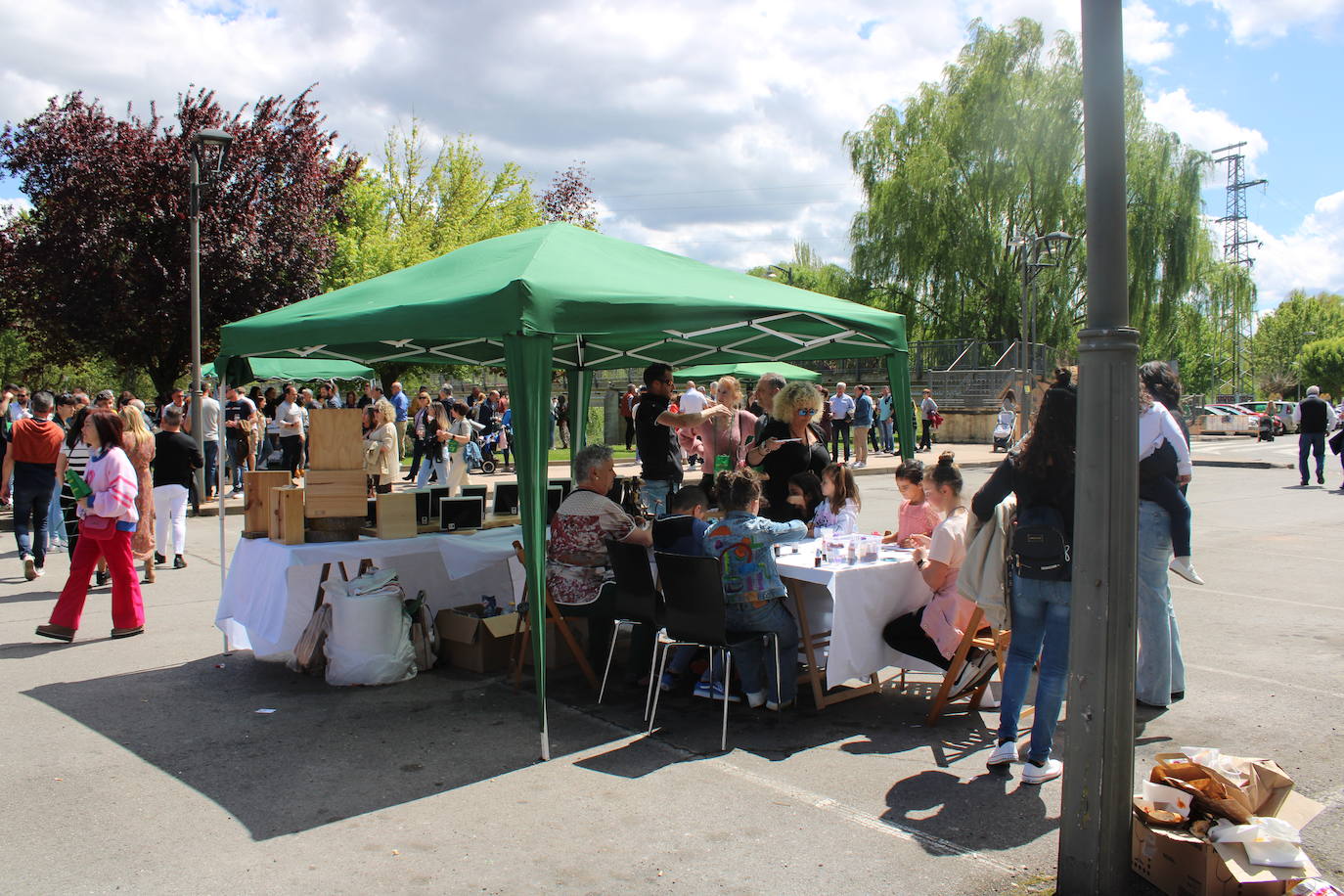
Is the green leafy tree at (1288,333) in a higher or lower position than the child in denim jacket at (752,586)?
Result: higher

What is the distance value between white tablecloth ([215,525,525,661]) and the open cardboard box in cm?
413

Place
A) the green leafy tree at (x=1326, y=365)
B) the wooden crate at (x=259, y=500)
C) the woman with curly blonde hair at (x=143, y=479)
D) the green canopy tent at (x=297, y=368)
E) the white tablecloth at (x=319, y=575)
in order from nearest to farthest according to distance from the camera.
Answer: the white tablecloth at (x=319, y=575) < the wooden crate at (x=259, y=500) < the woman with curly blonde hair at (x=143, y=479) < the green canopy tent at (x=297, y=368) < the green leafy tree at (x=1326, y=365)

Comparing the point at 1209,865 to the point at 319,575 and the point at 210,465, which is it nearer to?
the point at 319,575

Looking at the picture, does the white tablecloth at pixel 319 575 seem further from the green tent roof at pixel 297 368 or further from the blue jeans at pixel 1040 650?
the green tent roof at pixel 297 368

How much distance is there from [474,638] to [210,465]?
11.3m

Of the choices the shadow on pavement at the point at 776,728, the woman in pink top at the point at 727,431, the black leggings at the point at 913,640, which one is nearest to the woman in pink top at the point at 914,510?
the black leggings at the point at 913,640

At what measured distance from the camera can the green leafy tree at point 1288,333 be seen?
265 ft

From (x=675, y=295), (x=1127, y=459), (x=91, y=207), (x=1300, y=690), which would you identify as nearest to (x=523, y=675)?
(x=675, y=295)

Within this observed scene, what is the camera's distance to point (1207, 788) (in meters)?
3.43

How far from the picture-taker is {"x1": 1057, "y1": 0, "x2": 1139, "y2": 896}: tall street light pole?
3219 mm

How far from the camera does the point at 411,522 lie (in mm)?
6539

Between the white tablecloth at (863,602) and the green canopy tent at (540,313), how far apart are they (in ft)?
4.07

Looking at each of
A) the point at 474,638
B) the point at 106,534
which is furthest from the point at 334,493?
the point at 106,534

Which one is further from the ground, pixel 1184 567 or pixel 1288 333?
pixel 1288 333
